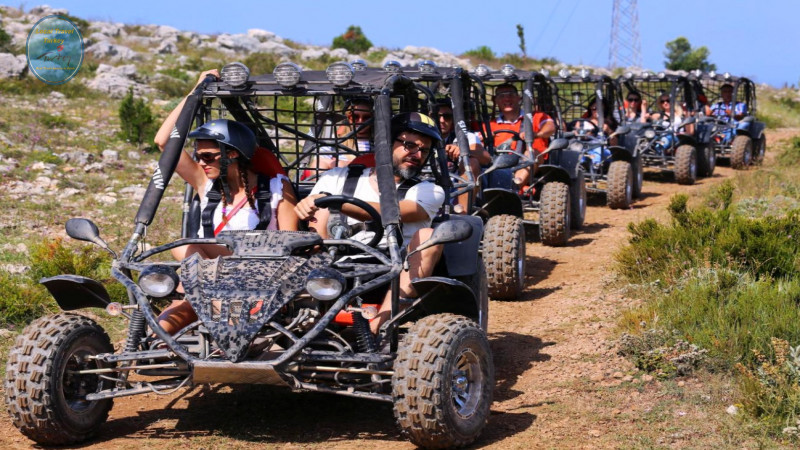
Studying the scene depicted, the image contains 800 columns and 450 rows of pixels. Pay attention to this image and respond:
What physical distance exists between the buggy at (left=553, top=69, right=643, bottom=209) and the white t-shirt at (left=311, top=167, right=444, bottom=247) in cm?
781

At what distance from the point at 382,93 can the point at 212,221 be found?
1302 mm

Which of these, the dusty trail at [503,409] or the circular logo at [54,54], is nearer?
the dusty trail at [503,409]

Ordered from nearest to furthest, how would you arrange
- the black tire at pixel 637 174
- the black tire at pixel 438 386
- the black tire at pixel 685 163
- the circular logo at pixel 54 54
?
the black tire at pixel 438 386, the black tire at pixel 637 174, the black tire at pixel 685 163, the circular logo at pixel 54 54

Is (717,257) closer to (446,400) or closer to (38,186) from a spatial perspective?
(446,400)

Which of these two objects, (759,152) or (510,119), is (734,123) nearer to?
(759,152)

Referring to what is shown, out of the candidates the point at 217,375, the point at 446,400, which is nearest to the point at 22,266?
the point at 217,375

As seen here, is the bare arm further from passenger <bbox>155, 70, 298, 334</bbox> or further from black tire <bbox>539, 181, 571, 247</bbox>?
black tire <bbox>539, 181, 571, 247</bbox>

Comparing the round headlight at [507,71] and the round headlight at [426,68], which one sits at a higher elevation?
the round headlight at [507,71]

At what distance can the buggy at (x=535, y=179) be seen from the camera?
10148 millimetres

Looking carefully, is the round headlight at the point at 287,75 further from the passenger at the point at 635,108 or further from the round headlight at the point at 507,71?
the passenger at the point at 635,108

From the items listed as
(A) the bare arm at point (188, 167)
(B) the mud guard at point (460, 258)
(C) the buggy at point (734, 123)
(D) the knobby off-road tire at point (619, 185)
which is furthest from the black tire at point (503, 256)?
(C) the buggy at point (734, 123)

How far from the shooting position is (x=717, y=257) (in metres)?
7.94

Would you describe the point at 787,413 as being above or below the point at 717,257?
below

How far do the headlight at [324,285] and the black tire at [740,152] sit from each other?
16868 millimetres
